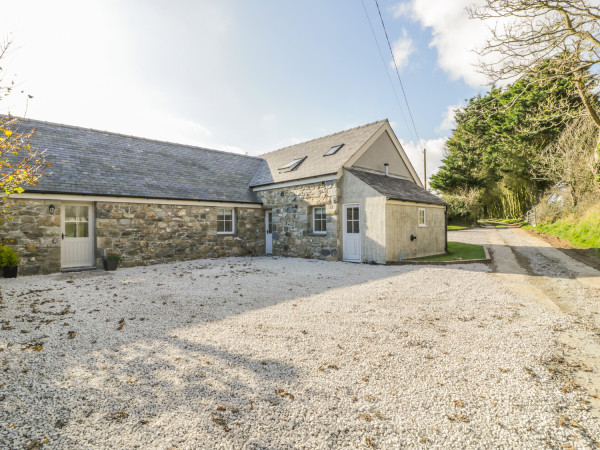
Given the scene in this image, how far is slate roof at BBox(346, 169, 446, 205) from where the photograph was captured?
1209 centimetres

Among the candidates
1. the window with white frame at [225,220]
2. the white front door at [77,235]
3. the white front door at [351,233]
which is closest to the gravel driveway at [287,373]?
the white front door at [77,235]

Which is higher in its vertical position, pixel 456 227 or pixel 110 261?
pixel 456 227

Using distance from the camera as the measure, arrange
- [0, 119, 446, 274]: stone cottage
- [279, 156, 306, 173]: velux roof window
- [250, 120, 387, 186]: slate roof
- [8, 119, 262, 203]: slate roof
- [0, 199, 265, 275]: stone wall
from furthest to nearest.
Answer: [279, 156, 306, 173]: velux roof window → [250, 120, 387, 186]: slate roof → [8, 119, 262, 203]: slate roof → [0, 119, 446, 274]: stone cottage → [0, 199, 265, 275]: stone wall

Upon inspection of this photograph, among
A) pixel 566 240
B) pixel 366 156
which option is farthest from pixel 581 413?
pixel 566 240

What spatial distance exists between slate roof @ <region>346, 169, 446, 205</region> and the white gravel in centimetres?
602

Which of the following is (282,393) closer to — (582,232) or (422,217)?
(422,217)

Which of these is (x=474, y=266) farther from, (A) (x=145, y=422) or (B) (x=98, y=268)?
(B) (x=98, y=268)

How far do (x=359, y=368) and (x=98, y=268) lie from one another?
435 inches

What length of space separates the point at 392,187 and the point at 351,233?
9.48 feet

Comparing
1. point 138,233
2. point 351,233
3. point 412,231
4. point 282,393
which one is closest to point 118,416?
point 282,393

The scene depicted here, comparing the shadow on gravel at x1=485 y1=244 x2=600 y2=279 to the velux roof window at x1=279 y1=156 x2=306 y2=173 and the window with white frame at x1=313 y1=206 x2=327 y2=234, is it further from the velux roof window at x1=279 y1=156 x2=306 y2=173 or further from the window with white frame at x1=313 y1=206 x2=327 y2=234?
the velux roof window at x1=279 y1=156 x2=306 y2=173

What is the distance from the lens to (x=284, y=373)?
11.1 feet

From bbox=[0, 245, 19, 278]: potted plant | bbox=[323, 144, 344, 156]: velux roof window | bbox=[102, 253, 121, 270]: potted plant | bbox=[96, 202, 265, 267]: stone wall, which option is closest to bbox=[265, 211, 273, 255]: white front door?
bbox=[96, 202, 265, 267]: stone wall

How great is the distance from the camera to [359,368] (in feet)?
11.4
